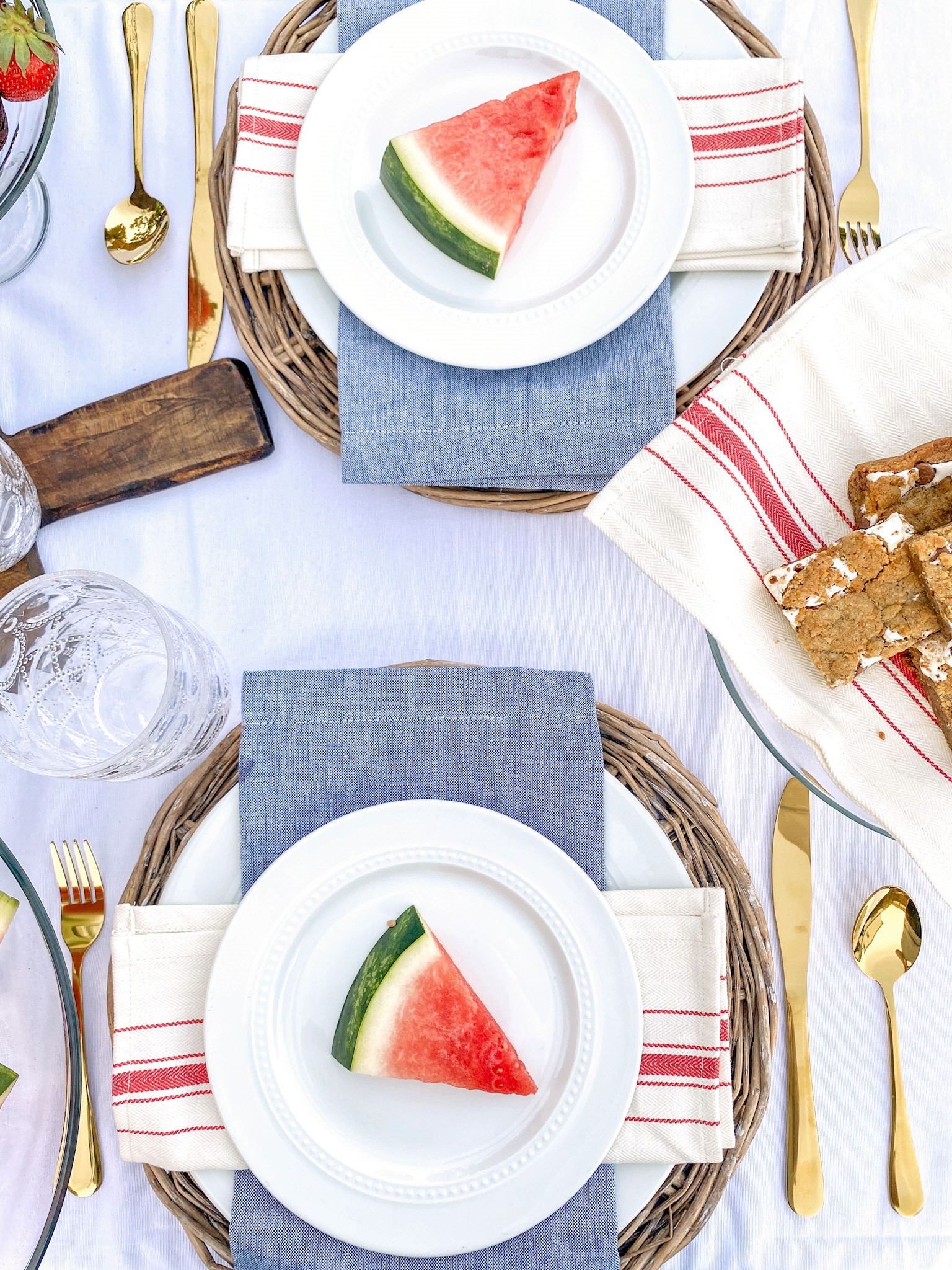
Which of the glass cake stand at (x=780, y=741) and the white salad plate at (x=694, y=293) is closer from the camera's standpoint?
the glass cake stand at (x=780, y=741)

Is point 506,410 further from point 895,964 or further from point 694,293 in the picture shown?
point 895,964

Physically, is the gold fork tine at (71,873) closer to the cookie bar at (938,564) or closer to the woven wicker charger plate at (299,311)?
the woven wicker charger plate at (299,311)

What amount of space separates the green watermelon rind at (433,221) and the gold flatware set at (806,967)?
2.19 feet

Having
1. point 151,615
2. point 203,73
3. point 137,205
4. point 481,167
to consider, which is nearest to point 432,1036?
point 151,615

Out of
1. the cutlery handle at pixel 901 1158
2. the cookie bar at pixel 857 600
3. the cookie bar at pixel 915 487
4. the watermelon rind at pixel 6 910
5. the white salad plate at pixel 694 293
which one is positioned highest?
the white salad plate at pixel 694 293

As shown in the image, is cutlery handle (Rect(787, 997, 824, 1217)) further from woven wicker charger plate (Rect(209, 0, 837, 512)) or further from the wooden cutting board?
the wooden cutting board

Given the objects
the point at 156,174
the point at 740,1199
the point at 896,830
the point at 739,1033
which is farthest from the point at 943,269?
the point at 740,1199

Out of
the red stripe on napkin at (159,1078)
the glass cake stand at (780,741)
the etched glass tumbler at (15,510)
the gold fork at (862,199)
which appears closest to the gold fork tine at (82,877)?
the red stripe on napkin at (159,1078)

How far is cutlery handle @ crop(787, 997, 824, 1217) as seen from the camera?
111cm

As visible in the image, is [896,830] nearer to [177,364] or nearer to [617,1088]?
[617,1088]

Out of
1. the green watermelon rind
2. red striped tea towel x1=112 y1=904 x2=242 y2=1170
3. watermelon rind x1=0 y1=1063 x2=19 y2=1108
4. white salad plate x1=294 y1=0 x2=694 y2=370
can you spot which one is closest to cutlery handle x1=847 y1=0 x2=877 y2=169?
white salad plate x1=294 y1=0 x2=694 y2=370

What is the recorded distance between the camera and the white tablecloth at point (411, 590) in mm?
1126

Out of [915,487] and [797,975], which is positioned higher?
[915,487]

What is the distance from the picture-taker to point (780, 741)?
958 millimetres
